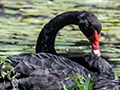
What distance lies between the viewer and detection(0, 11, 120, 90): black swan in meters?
3.73

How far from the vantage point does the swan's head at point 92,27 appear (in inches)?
176

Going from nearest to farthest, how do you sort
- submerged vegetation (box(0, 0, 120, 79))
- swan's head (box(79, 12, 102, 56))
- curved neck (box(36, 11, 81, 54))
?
swan's head (box(79, 12, 102, 56)) → curved neck (box(36, 11, 81, 54)) → submerged vegetation (box(0, 0, 120, 79))

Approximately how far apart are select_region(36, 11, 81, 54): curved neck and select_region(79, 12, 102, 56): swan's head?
152 mm

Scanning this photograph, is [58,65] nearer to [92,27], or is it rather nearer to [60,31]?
[92,27]

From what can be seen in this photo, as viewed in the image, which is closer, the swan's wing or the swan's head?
the swan's wing

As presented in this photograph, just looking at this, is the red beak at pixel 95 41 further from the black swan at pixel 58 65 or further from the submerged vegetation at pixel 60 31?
the submerged vegetation at pixel 60 31

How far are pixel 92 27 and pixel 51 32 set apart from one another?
0.65 meters

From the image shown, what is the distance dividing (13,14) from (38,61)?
2.91 meters

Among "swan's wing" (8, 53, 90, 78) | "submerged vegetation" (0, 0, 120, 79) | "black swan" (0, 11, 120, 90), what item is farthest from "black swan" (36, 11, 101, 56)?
"swan's wing" (8, 53, 90, 78)

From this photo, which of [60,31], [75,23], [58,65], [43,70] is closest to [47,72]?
[43,70]

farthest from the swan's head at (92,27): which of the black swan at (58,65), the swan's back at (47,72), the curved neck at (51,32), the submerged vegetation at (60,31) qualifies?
the submerged vegetation at (60,31)

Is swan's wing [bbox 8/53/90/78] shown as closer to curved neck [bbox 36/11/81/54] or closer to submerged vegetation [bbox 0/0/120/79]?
curved neck [bbox 36/11/81/54]

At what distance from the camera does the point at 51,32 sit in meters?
4.93

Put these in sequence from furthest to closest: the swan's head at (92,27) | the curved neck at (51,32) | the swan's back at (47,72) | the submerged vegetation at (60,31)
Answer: the submerged vegetation at (60,31)
the curved neck at (51,32)
the swan's head at (92,27)
the swan's back at (47,72)
